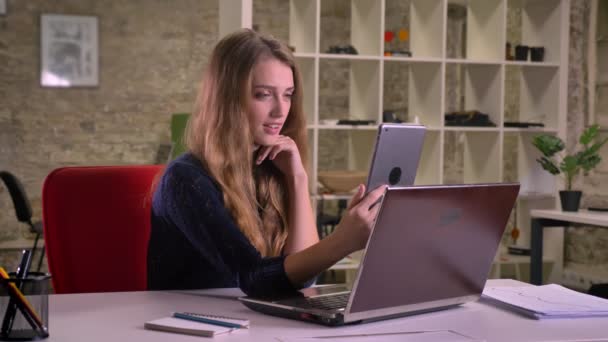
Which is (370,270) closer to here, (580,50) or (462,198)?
(462,198)

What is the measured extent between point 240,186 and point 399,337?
2.31 ft

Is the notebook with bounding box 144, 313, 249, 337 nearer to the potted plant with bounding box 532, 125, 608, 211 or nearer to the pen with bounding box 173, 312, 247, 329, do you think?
the pen with bounding box 173, 312, 247, 329

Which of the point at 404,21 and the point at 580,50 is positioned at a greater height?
the point at 404,21

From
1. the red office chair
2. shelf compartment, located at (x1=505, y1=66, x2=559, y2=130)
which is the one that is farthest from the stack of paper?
shelf compartment, located at (x1=505, y1=66, x2=559, y2=130)

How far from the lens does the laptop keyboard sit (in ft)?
5.31

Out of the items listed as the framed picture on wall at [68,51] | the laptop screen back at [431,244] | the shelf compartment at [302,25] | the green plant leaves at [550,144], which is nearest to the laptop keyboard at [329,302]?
the laptop screen back at [431,244]

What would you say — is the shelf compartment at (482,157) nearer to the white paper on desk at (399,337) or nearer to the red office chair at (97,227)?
the red office chair at (97,227)

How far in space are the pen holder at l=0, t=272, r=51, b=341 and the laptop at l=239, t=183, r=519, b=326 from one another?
427 mm

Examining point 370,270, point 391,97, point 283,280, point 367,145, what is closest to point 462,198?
point 370,270

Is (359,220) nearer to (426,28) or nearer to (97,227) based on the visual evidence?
(97,227)

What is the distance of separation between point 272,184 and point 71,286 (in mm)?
585

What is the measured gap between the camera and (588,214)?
4664 millimetres

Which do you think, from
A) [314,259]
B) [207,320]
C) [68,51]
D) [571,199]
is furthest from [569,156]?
[68,51]

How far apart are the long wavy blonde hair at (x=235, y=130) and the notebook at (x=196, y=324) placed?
0.48m
